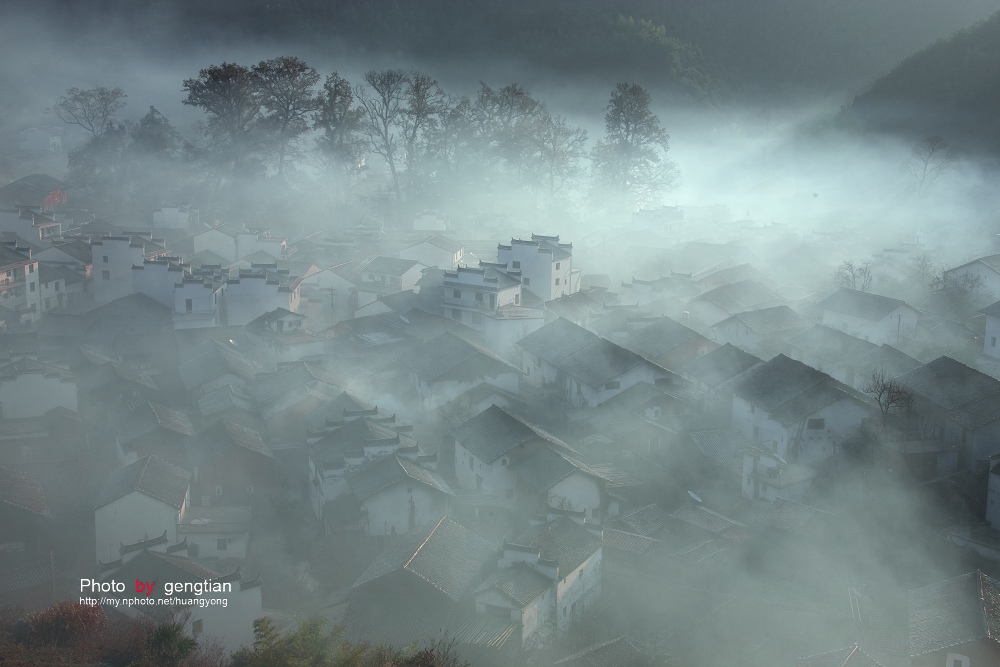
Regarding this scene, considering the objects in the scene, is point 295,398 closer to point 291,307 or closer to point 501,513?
point 501,513

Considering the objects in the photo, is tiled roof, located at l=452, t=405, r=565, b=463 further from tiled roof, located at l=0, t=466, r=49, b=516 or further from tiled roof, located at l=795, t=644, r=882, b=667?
tiled roof, located at l=0, t=466, r=49, b=516

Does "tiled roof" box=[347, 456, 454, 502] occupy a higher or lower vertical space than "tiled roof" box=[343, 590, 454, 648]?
higher

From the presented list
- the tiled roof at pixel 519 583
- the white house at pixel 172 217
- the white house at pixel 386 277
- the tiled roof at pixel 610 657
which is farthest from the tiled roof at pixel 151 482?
the white house at pixel 172 217

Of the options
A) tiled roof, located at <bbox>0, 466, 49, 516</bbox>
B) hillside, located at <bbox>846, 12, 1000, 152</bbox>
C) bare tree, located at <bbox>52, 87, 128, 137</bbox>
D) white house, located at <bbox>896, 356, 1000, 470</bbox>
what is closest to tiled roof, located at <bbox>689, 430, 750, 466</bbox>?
white house, located at <bbox>896, 356, 1000, 470</bbox>

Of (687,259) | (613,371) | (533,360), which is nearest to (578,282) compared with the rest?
(687,259)

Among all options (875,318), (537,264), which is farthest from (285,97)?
(875,318)

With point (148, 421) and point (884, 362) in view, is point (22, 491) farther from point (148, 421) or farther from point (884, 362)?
point (884, 362)

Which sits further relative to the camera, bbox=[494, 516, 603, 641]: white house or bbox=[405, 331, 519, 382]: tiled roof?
bbox=[405, 331, 519, 382]: tiled roof

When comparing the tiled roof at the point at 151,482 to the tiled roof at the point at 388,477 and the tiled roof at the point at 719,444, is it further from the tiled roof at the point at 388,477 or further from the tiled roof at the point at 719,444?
the tiled roof at the point at 719,444
